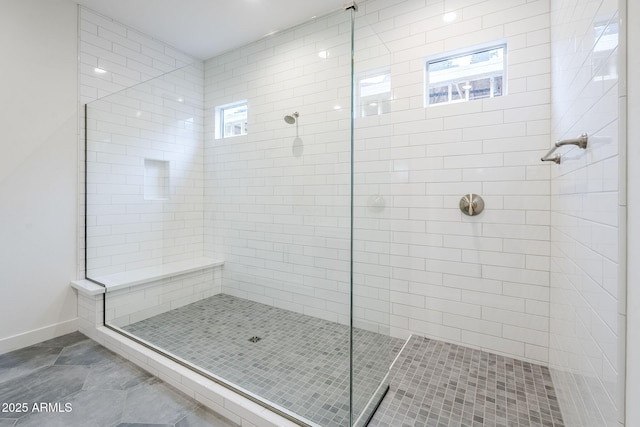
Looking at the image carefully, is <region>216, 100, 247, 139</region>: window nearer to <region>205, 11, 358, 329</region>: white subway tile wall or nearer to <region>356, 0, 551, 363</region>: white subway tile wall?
<region>205, 11, 358, 329</region>: white subway tile wall

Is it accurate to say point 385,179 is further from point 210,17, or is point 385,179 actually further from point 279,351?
point 210,17

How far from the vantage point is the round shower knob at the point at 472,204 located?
2.02m

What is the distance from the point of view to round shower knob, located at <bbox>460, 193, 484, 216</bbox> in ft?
6.62

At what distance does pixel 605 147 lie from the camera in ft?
2.60

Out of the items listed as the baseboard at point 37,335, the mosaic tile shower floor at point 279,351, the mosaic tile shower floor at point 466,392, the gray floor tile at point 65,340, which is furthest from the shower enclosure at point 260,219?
the baseboard at point 37,335

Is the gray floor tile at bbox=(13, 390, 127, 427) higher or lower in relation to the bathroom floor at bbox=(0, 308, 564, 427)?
lower

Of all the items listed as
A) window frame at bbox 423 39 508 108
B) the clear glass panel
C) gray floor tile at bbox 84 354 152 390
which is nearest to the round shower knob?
the clear glass panel

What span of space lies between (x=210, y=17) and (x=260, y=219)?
2.00 m

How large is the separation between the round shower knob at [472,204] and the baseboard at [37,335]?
3.40 meters

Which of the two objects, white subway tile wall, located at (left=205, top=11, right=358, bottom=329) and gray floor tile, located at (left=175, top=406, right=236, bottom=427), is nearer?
gray floor tile, located at (left=175, top=406, right=236, bottom=427)

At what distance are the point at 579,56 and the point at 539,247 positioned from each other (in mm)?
1207

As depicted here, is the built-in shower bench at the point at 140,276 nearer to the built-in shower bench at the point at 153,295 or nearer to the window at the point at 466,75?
the built-in shower bench at the point at 153,295

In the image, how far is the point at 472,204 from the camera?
2.02 metres

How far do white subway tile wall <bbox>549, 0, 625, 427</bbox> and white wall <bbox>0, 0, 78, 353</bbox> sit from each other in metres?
3.42
